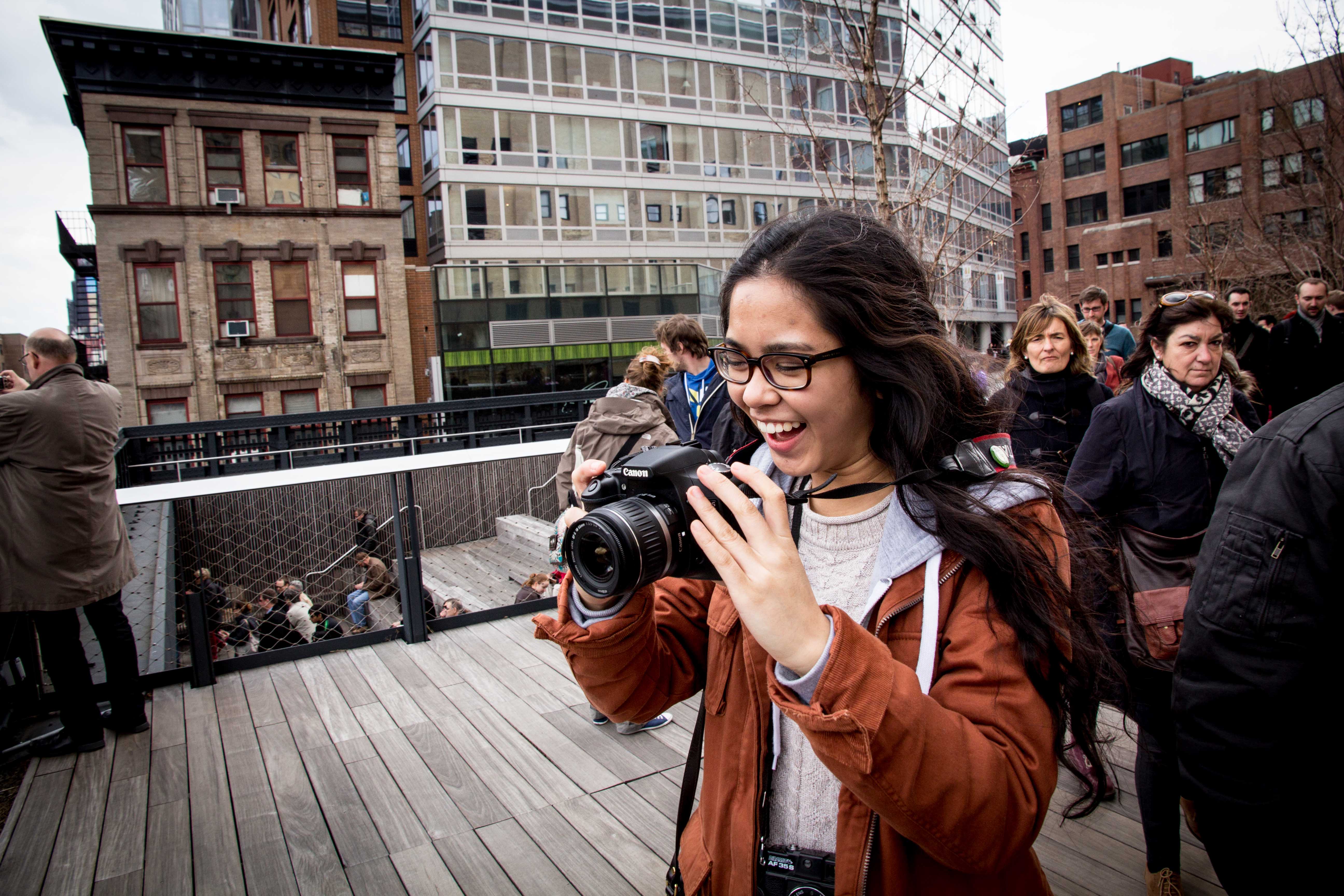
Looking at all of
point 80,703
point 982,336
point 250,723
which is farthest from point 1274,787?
point 982,336

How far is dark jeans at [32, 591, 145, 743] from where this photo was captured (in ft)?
10.5

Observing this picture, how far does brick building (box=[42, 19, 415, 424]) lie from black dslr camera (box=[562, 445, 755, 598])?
70.0ft

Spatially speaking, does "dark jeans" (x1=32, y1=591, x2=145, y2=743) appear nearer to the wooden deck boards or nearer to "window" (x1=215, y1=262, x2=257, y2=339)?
the wooden deck boards

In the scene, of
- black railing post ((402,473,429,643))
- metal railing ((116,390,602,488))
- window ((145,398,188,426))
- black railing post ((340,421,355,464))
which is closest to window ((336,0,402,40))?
window ((145,398,188,426))

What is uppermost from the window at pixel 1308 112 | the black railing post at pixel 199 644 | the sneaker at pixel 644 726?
the window at pixel 1308 112

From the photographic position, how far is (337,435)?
43.1 feet

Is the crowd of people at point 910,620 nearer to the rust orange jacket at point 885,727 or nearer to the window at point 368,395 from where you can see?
the rust orange jacket at point 885,727

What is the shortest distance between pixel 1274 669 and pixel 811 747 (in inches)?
26.4

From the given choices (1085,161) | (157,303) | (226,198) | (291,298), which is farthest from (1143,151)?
(157,303)

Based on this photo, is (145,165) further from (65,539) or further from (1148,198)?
(1148,198)

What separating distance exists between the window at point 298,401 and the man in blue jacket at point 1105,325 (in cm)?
1896

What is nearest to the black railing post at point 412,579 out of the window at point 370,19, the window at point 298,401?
the window at point 298,401

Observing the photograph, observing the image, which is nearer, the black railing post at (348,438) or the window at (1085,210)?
the black railing post at (348,438)

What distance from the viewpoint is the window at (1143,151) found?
3853cm
